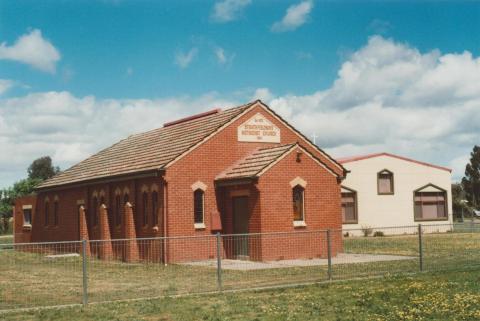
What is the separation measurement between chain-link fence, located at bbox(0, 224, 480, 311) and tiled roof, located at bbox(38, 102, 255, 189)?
12.2 ft

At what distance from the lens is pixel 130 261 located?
1083 inches

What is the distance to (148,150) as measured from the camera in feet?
107

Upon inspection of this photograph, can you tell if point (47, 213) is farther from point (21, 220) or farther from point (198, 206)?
point (198, 206)

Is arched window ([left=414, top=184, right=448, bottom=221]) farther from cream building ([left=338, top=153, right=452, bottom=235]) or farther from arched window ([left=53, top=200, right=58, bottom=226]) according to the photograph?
arched window ([left=53, top=200, right=58, bottom=226])

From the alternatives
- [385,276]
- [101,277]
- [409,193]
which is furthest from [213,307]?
[409,193]

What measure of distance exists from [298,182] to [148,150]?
9078mm

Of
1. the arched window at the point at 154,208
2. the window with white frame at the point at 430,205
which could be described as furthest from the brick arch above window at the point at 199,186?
the window with white frame at the point at 430,205

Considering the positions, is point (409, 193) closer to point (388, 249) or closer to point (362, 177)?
point (362, 177)

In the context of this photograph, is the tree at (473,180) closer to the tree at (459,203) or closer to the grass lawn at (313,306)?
the tree at (459,203)

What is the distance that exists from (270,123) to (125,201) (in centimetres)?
772

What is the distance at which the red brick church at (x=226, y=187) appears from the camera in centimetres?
2617

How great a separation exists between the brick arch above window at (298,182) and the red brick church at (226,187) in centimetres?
4

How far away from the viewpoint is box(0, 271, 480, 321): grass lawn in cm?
1259

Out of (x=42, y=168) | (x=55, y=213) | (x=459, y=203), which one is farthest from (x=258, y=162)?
(x=42, y=168)
